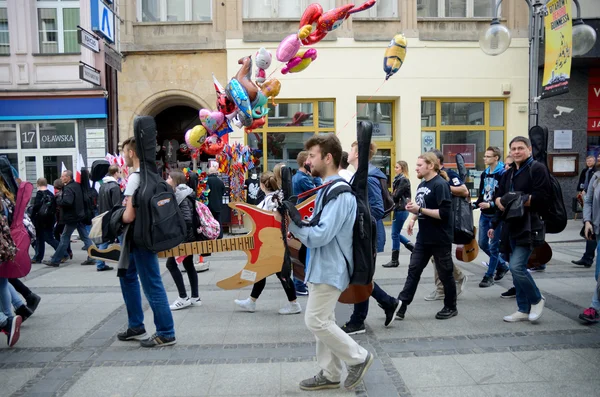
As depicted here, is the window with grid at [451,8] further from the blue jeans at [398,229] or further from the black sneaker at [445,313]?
the black sneaker at [445,313]

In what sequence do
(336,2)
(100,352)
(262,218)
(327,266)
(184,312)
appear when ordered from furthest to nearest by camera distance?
1. (336,2)
2. (184,312)
3. (262,218)
4. (100,352)
5. (327,266)

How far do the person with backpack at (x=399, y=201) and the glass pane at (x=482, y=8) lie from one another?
8.41 meters

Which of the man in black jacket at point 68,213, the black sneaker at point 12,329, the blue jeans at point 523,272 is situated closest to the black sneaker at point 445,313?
the blue jeans at point 523,272

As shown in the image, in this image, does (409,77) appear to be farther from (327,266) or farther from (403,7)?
(327,266)

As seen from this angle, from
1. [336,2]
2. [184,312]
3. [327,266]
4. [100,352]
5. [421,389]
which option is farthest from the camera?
[336,2]

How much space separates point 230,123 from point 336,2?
8209 mm

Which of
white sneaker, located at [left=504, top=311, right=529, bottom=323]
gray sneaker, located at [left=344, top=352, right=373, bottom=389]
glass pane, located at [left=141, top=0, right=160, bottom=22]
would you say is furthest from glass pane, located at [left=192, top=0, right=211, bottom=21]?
gray sneaker, located at [left=344, top=352, right=373, bottom=389]

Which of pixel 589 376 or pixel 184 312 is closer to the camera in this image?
pixel 589 376

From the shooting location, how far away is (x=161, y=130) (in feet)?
54.2

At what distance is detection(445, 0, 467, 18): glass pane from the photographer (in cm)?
1430

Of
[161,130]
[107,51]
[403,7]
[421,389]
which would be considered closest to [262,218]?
[421,389]

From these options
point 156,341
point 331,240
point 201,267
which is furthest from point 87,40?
point 331,240

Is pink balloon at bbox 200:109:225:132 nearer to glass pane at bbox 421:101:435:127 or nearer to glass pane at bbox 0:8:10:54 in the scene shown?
glass pane at bbox 421:101:435:127

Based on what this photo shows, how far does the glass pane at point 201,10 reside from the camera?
46.8ft
